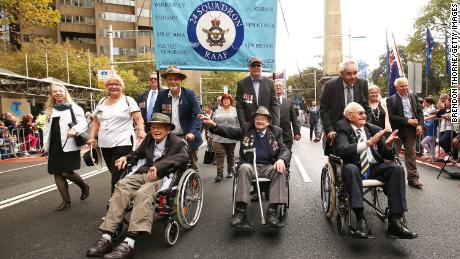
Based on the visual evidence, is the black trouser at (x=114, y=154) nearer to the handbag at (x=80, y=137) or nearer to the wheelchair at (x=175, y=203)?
the wheelchair at (x=175, y=203)

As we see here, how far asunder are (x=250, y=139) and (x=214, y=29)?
197 centimetres

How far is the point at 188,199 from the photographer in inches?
169

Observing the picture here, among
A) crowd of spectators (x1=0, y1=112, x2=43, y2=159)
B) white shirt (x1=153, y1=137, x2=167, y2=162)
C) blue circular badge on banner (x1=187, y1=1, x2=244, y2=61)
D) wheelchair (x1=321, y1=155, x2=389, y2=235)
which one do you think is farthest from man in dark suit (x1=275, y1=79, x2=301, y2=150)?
crowd of spectators (x1=0, y1=112, x2=43, y2=159)

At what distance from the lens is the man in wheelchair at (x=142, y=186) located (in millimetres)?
3535

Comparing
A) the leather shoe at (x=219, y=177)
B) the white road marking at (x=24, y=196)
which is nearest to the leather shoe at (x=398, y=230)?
the leather shoe at (x=219, y=177)

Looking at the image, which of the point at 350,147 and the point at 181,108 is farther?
the point at 181,108

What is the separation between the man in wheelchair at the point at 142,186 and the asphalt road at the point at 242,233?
277 mm

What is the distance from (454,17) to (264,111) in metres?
7.28

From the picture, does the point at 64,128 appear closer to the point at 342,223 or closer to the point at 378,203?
the point at 342,223

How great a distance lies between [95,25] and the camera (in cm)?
6625

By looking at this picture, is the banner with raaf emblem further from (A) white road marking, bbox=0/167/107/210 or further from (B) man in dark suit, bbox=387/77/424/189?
(A) white road marking, bbox=0/167/107/210

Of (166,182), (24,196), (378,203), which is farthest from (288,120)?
(24,196)

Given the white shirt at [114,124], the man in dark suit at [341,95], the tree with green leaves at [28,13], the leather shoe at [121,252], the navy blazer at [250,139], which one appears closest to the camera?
the leather shoe at [121,252]

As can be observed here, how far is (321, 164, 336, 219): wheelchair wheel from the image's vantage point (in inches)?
162
